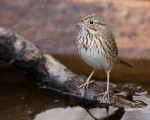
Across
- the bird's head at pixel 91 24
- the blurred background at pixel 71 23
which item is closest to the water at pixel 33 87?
the blurred background at pixel 71 23

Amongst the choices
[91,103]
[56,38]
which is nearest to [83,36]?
[91,103]

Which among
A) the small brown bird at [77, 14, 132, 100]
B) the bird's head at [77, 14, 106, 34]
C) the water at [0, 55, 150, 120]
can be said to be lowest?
the water at [0, 55, 150, 120]

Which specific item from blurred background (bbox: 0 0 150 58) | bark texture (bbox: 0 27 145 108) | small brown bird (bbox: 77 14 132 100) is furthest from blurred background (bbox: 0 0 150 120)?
small brown bird (bbox: 77 14 132 100)

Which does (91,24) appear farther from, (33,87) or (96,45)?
(33,87)

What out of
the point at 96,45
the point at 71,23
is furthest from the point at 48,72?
the point at 71,23

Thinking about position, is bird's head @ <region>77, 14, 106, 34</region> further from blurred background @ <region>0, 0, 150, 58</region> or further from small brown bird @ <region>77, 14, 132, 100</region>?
blurred background @ <region>0, 0, 150, 58</region>
